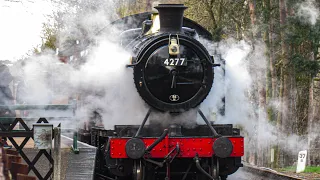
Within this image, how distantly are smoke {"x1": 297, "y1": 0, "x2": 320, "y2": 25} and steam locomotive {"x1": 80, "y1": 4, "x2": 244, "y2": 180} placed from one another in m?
8.82

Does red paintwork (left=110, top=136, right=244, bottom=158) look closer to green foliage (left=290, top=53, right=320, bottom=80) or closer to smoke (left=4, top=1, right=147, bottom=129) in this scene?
smoke (left=4, top=1, right=147, bottom=129)

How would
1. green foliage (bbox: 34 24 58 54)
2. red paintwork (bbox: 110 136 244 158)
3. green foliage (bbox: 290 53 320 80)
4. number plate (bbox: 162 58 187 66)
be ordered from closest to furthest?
red paintwork (bbox: 110 136 244 158) → number plate (bbox: 162 58 187 66) → green foliage (bbox: 290 53 320 80) → green foliage (bbox: 34 24 58 54)

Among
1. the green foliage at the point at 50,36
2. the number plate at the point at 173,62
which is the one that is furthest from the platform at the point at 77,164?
the green foliage at the point at 50,36

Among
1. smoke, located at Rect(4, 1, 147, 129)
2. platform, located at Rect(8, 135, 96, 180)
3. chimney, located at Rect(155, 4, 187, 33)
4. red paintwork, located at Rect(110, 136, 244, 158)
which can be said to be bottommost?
platform, located at Rect(8, 135, 96, 180)

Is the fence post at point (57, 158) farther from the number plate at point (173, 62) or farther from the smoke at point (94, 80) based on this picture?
the number plate at point (173, 62)

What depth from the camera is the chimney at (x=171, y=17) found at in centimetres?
934

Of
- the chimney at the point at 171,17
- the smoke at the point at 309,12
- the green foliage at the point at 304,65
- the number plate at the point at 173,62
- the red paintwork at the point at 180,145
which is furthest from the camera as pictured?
the green foliage at the point at 304,65

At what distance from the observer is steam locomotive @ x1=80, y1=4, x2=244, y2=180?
8.91 m

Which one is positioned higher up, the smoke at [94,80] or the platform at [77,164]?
the smoke at [94,80]

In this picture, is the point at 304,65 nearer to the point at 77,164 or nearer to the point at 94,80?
the point at 94,80

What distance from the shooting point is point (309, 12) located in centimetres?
1783

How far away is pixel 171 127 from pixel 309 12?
976 cm

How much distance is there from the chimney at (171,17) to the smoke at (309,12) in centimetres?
872

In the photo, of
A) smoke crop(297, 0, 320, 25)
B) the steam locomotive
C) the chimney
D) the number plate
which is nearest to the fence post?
the steam locomotive
